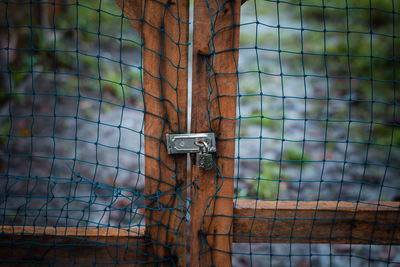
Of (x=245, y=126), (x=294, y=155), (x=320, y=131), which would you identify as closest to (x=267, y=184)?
(x=294, y=155)

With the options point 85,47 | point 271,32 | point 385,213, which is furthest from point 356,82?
point 85,47

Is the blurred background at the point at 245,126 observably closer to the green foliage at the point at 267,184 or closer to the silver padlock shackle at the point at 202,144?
the green foliage at the point at 267,184

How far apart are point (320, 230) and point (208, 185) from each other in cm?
62

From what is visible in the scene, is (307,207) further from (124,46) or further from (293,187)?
(124,46)

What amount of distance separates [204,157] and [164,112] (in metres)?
0.27

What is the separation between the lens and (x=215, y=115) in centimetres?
142

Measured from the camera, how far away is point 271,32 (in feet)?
23.1

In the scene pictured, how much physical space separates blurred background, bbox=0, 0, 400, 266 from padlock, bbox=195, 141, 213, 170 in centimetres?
89

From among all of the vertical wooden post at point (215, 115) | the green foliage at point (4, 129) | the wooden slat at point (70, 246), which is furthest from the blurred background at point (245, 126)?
the vertical wooden post at point (215, 115)

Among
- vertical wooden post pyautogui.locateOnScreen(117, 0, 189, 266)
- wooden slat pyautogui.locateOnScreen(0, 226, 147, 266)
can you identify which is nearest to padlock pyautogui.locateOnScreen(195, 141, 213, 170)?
vertical wooden post pyautogui.locateOnScreen(117, 0, 189, 266)

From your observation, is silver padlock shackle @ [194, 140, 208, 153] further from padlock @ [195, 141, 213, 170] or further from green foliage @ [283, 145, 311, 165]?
green foliage @ [283, 145, 311, 165]

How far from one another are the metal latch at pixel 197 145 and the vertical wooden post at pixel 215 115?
43 millimetres

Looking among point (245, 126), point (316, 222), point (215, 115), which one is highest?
point (245, 126)

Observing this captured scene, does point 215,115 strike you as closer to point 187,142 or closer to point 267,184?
point 187,142
